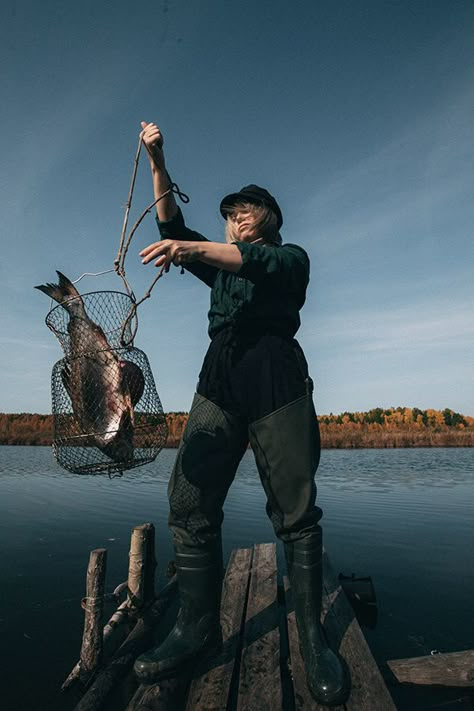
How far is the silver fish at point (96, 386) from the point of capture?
2.61m

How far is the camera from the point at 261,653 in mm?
2885

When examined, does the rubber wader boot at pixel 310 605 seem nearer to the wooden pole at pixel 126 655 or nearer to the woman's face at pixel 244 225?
the wooden pole at pixel 126 655

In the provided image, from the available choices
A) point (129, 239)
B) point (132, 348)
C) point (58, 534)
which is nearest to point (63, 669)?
point (132, 348)

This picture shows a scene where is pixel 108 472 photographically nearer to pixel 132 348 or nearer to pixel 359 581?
pixel 132 348

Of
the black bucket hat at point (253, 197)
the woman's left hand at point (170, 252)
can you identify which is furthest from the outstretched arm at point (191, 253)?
the black bucket hat at point (253, 197)

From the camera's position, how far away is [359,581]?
498 centimetres

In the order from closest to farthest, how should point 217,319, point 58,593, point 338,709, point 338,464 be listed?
point 338,709, point 217,319, point 58,593, point 338,464

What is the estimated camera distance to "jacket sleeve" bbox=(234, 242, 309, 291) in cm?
236

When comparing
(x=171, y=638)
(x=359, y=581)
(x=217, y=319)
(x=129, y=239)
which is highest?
(x=129, y=239)

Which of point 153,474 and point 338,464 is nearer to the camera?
point 153,474

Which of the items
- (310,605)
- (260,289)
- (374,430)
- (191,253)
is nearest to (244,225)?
(260,289)

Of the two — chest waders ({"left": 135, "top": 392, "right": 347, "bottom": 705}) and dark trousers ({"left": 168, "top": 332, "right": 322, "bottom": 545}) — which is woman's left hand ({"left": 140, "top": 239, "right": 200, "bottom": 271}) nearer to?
dark trousers ({"left": 168, "top": 332, "right": 322, "bottom": 545})

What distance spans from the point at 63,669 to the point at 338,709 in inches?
131

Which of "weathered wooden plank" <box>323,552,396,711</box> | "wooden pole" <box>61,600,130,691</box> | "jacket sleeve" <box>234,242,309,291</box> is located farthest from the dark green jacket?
"wooden pole" <box>61,600,130,691</box>
